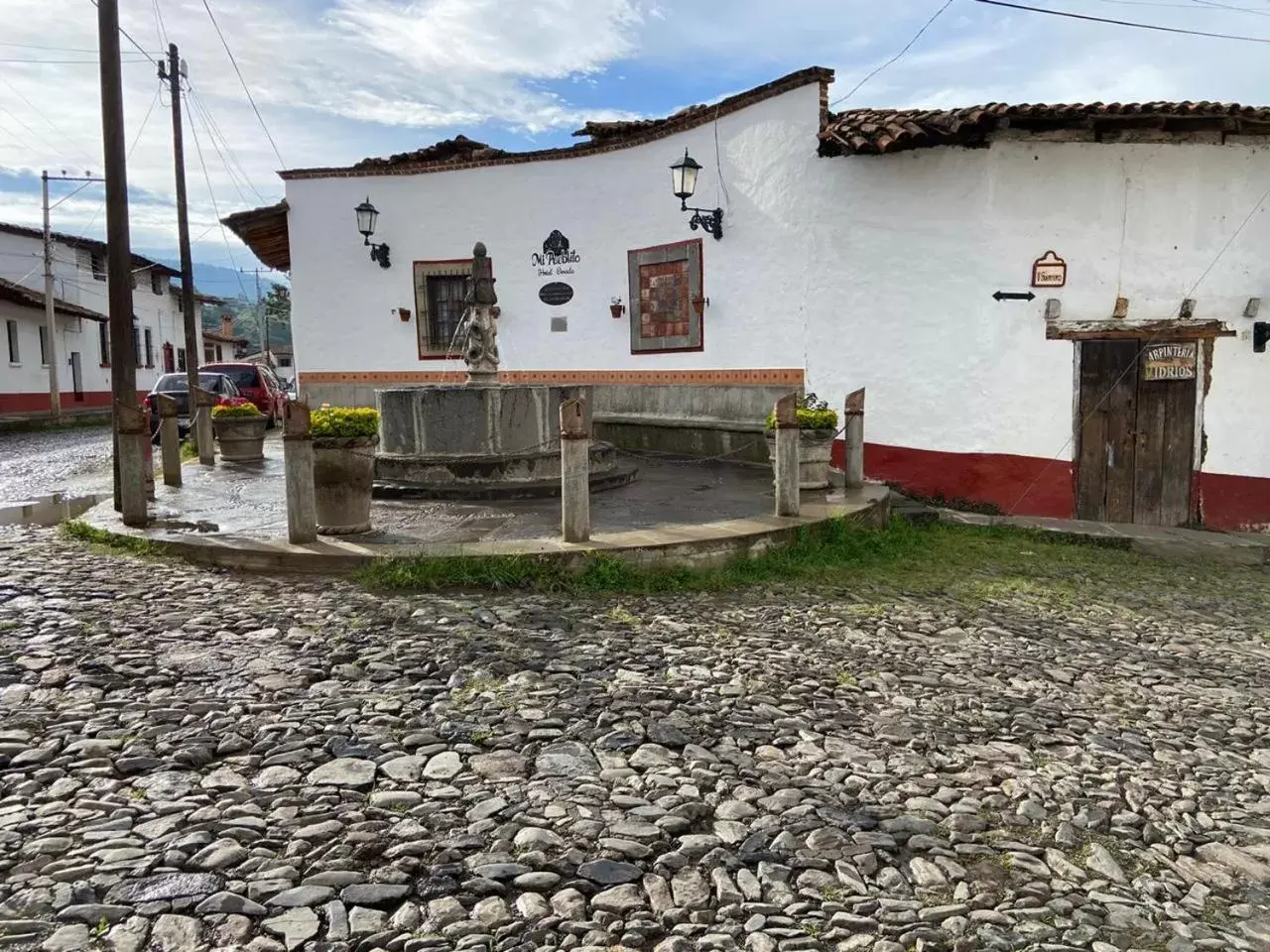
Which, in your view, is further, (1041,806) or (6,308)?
(6,308)

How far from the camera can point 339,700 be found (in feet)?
12.4

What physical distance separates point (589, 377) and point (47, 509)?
7137 millimetres

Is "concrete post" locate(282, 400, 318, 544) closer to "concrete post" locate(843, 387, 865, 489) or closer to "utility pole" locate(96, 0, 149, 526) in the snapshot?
"utility pole" locate(96, 0, 149, 526)

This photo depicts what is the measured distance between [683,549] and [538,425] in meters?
3.27

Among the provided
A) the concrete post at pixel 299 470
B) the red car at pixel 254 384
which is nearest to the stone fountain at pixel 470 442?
the concrete post at pixel 299 470

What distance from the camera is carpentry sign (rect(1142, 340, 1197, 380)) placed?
9.45m

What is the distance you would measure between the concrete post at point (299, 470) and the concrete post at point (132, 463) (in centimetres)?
175

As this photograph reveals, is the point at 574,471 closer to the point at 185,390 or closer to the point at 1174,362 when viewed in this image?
the point at 1174,362

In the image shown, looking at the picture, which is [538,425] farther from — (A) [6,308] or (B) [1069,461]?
(A) [6,308]

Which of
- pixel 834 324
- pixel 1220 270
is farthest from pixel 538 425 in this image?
pixel 1220 270

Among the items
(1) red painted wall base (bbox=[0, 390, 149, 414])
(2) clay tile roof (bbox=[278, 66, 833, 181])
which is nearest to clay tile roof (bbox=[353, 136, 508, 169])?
(2) clay tile roof (bbox=[278, 66, 833, 181])

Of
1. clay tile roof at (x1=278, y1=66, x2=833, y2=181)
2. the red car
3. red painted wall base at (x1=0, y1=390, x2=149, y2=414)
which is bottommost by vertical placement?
red painted wall base at (x1=0, y1=390, x2=149, y2=414)

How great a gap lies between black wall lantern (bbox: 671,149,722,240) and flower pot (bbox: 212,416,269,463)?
6.84 meters

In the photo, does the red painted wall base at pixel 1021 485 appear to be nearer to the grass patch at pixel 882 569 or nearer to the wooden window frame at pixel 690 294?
the grass patch at pixel 882 569
